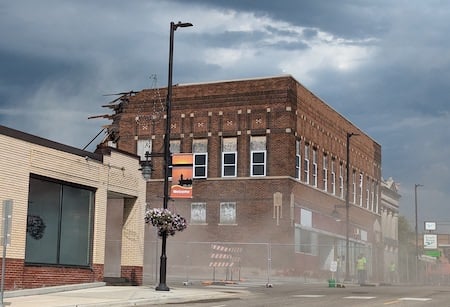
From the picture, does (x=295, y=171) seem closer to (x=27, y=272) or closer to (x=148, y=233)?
(x=148, y=233)

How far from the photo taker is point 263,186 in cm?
4884

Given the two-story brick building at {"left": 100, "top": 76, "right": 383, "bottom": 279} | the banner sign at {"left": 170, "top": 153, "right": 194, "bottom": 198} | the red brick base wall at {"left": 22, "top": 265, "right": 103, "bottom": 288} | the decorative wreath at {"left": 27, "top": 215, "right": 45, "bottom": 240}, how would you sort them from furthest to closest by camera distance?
the two-story brick building at {"left": 100, "top": 76, "right": 383, "bottom": 279}, the banner sign at {"left": 170, "top": 153, "right": 194, "bottom": 198}, the decorative wreath at {"left": 27, "top": 215, "right": 45, "bottom": 240}, the red brick base wall at {"left": 22, "top": 265, "right": 103, "bottom": 288}

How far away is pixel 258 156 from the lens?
4956cm

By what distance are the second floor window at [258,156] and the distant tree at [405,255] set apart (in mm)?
27291

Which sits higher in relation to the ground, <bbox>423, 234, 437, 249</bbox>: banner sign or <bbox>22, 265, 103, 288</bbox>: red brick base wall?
<bbox>423, 234, 437, 249</bbox>: banner sign

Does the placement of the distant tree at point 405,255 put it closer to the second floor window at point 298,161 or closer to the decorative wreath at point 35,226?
the second floor window at point 298,161

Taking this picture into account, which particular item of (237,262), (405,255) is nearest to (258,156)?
(237,262)

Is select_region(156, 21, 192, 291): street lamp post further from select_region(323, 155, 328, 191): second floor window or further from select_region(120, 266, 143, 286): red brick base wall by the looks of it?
select_region(323, 155, 328, 191): second floor window

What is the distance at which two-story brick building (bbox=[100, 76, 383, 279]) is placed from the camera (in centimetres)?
4828

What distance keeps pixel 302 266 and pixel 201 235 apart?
7.12m

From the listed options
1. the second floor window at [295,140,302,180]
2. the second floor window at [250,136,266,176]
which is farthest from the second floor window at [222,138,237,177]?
the second floor window at [295,140,302,180]

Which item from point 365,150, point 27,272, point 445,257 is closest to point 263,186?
point 365,150

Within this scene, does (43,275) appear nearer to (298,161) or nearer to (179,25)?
(179,25)

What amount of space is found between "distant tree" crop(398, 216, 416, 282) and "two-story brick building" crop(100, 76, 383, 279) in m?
21.5
